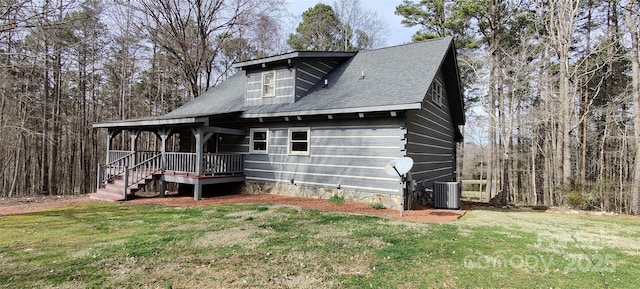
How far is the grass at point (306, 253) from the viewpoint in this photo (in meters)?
3.63

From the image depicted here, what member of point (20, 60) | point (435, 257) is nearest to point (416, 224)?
point (435, 257)

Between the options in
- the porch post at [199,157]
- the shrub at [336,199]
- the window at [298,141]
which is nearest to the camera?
the shrub at [336,199]

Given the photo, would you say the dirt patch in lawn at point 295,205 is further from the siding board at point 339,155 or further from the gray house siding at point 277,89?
the gray house siding at point 277,89

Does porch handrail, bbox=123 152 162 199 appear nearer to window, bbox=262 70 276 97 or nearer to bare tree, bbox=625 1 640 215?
window, bbox=262 70 276 97

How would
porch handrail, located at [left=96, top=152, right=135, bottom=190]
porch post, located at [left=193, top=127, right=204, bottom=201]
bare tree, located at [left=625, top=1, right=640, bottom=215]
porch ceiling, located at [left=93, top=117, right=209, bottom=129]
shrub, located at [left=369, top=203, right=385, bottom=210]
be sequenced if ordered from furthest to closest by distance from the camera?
1. porch handrail, located at [left=96, top=152, right=135, bottom=190]
2. bare tree, located at [left=625, top=1, right=640, bottom=215]
3. porch post, located at [left=193, top=127, right=204, bottom=201]
4. porch ceiling, located at [left=93, top=117, right=209, bottom=129]
5. shrub, located at [left=369, top=203, right=385, bottom=210]

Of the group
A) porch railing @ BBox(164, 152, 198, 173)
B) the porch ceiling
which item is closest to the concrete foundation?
porch railing @ BBox(164, 152, 198, 173)

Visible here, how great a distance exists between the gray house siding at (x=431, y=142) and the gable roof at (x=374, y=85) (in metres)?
0.84

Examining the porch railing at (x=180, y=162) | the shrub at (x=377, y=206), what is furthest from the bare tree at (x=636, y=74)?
the porch railing at (x=180, y=162)

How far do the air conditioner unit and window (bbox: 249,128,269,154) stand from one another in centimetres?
637

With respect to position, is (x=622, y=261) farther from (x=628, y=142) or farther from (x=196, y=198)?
(x=628, y=142)

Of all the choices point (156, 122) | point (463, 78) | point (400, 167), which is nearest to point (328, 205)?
point (400, 167)

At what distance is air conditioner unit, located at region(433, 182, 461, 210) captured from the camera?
9375 millimetres

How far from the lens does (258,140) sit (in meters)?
11.9

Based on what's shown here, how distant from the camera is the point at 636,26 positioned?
11422 millimetres
